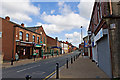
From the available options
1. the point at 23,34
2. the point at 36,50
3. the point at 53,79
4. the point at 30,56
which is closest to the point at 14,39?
the point at 23,34

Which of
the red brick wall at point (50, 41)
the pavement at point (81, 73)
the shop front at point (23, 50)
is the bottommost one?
the pavement at point (81, 73)

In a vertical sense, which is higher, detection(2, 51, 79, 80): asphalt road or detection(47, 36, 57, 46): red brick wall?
detection(47, 36, 57, 46): red brick wall

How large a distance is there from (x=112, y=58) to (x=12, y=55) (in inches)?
740

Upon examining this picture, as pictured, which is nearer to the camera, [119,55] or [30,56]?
[119,55]

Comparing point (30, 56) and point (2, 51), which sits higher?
point (2, 51)

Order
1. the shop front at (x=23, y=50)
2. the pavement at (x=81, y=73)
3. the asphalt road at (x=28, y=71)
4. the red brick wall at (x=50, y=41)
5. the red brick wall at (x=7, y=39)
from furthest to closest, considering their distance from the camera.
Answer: the red brick wall at (x=50, y=41)
the shop front at (x=23, y=50)
the red brick wall at (x=7, y=39)
the asphalt road at (x=28, y=71)
the pavement at (x=81, y=73)

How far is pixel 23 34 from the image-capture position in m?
22.3

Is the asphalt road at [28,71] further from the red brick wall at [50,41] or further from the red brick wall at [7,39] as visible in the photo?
the red brick wall at [50,41]

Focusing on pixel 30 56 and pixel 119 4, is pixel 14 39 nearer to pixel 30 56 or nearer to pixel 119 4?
pixel 30 56

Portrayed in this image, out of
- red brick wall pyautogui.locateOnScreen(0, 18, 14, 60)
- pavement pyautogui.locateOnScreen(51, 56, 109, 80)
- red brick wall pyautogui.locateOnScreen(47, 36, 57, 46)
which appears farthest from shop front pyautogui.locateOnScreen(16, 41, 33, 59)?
red brick wall pyautogui.locateOnScreen(47, 36, 57, 46)

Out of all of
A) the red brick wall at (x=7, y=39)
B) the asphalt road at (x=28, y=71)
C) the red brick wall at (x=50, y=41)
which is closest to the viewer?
the asphalt road at (x=28, y=71)

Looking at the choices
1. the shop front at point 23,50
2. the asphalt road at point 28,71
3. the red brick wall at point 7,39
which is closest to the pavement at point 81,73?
the asphalt road at point 28,71

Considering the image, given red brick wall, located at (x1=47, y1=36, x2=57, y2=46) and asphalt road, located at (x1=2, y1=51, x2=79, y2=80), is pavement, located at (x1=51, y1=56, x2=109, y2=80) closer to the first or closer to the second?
asphalt road, located at (x1=2, y1=51, x2=79, y2=80)

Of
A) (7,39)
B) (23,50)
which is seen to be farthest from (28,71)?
(23,50)
